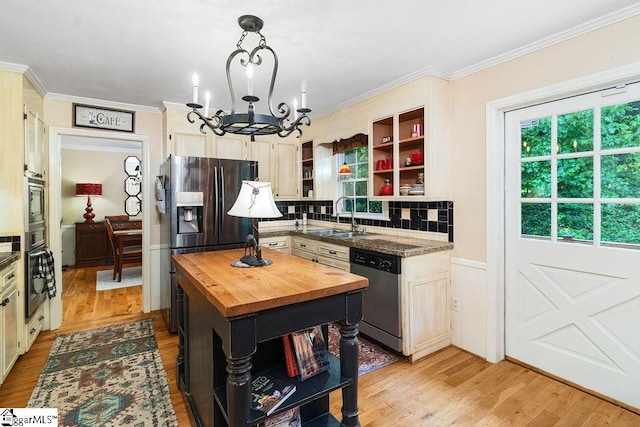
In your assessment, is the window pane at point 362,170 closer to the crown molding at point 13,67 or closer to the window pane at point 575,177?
the window pane at point 575,177

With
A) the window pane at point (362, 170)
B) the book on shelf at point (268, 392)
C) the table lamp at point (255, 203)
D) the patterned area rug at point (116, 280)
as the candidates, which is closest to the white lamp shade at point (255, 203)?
the table lamp at point (255, 203)

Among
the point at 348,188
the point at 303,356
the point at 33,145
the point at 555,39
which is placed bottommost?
the point at 303,356

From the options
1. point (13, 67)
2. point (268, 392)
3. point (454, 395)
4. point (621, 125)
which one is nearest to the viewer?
point (268, 392)

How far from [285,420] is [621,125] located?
2.59 m

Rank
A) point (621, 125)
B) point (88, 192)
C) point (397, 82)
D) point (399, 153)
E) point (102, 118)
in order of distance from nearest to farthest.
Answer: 1. point (621, 125)
2. point (397, 82)
3. point (399, 153)
4. point (102, 118)
5. point (88, 192)

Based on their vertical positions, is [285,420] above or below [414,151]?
below

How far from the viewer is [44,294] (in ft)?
10.4

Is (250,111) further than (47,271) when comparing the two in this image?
No

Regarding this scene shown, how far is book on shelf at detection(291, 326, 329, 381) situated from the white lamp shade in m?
0.61

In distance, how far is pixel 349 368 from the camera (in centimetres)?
156

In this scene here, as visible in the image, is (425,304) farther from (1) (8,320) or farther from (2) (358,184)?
(1) (8,320)

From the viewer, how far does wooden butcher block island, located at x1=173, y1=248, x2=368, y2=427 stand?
50.1 inches

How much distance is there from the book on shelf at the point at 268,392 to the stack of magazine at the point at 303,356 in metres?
0.08

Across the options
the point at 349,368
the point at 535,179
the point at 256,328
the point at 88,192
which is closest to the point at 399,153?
the point at 535,179
